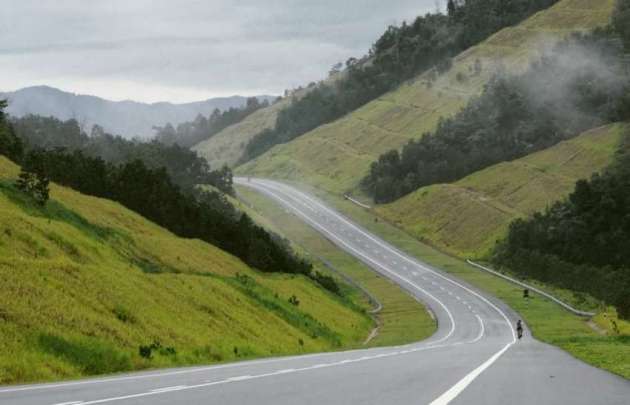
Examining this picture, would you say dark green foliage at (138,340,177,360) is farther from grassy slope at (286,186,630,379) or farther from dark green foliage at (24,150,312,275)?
dark green foliage at (24,150,312,275)

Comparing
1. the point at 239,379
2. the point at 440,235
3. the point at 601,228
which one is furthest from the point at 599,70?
the point at 239,379

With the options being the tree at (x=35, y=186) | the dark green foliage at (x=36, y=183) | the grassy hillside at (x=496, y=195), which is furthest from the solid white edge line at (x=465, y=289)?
the dark green foliage at (x=36, y=183)

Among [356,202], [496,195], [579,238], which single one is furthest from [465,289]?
[356,202]

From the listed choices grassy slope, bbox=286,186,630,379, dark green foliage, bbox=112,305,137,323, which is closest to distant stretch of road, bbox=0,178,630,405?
grassy slope, bbox=286,186,630,379

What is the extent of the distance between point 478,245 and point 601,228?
22115mm

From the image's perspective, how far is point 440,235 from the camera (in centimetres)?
14325

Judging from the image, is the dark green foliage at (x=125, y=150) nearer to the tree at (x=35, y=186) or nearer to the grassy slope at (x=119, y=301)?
the grassy slope at (x=119, y=301)

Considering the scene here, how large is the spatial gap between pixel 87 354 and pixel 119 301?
8.02 meters

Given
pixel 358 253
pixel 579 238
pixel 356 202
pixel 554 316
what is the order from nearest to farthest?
pixel 554 316 → pixel 579 238 → pixel 358 253 → pixel 356 202

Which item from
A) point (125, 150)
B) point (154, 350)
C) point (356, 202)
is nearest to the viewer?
point (154, 350)

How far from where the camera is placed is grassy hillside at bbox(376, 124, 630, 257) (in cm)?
13750

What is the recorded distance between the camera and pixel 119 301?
31297 mm

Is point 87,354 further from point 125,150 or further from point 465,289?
point 125,150

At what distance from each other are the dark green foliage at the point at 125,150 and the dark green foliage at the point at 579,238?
51.8 meters
